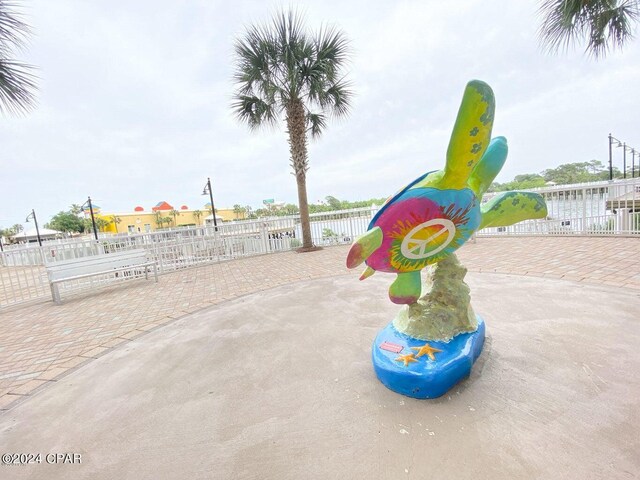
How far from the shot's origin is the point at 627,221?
6.82m

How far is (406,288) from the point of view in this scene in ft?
7.75

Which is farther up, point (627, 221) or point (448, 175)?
point (448, 175)

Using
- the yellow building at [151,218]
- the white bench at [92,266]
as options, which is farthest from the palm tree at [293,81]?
the yellow building at [151,218]

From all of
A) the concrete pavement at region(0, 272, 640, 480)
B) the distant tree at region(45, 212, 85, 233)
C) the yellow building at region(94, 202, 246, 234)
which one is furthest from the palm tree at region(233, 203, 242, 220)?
the concrete pavement at region(0, 272, 640, 480)

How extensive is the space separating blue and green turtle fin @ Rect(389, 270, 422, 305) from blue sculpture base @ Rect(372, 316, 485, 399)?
12.6 inches

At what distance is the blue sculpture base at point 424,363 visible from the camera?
78.0 inches

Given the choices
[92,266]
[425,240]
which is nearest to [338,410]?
[425,240]

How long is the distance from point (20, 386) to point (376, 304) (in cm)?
373

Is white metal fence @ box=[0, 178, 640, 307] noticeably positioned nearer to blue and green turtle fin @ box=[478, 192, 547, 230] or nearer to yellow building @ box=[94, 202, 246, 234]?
blue and green turtle fin @ box=[478, 192, 547, 230]

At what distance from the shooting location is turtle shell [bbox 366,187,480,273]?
7.02 ft

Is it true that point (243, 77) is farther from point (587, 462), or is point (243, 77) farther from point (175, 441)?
point (587, 462)

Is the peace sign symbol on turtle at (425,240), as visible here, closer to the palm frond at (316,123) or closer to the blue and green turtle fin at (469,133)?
the blue and green turtle fin at (469,133)

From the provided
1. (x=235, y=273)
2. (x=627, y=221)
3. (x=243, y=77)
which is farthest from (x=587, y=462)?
(x=243, y=77)

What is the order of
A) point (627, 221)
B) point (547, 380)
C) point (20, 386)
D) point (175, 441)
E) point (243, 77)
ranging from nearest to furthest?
1. point (175, 441)
2. point (547, 380)
3. point (20, 386)
4. point (627, 221)
5. point (243, 77)
